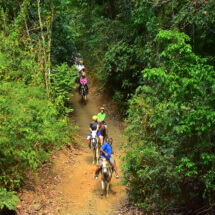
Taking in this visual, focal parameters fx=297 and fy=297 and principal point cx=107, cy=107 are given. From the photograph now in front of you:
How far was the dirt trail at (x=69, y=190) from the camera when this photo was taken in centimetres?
997

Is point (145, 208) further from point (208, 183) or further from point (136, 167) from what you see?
point (208, 183)

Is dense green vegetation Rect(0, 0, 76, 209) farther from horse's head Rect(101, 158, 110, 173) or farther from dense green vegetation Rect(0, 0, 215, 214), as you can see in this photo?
horse's head Rect(101, 158, 110, 173)

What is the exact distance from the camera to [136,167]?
→ 28.3 ft

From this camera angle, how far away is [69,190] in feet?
37.6

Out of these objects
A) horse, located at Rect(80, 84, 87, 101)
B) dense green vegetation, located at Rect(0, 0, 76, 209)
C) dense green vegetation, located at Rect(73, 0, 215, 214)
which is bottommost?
dense green vegetation, located at Rect(73, 0, 215, 214)

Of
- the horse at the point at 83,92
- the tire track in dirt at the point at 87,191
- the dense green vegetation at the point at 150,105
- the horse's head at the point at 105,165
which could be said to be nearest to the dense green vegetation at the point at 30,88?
the dense green vegetation at the point at 150,105

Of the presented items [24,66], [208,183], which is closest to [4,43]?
[24,66]

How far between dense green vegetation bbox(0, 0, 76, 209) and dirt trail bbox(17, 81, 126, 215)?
69 cm

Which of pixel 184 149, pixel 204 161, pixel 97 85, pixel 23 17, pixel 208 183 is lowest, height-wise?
pixel 208 183

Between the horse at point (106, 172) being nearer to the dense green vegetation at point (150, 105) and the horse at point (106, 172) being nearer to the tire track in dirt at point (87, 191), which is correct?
the tire track in dirt at point (87, 191)

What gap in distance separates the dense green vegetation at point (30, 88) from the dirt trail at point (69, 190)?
69 centimetres

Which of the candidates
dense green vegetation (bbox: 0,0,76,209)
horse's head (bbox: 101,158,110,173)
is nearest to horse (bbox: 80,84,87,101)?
dense green vegetation (bbox: 0,0,76,209)

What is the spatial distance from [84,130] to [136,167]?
10.6m

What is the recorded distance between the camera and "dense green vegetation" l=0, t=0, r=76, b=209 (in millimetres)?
9414
